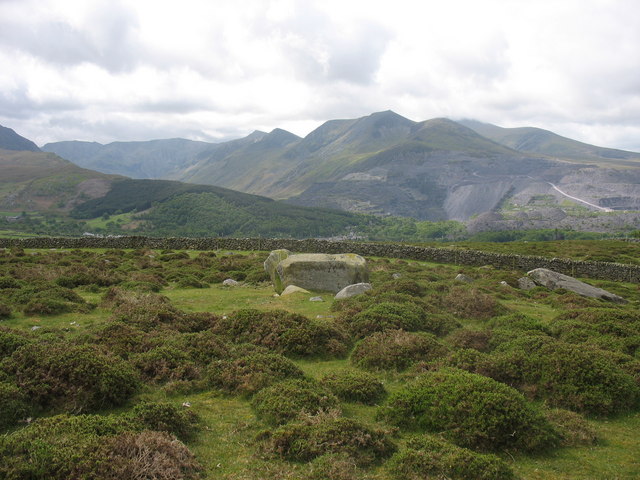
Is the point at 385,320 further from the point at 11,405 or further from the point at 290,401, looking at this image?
the point at 11,405

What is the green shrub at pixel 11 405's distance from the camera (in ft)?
27.9

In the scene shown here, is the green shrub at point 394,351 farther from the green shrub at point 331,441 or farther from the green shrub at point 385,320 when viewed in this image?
the green shrub at point 331,441

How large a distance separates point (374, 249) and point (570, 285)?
25.9 m

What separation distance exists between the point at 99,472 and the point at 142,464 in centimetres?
59

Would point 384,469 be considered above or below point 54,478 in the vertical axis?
below

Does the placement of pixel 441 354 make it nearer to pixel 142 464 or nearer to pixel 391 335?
pixel 391 335

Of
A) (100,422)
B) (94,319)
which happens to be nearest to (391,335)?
(100,422)

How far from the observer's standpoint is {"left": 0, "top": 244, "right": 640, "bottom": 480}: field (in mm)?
7336

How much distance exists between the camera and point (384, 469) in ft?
24.6

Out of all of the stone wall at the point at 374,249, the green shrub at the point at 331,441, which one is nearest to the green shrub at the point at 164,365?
the green shrub at the point at 331,441

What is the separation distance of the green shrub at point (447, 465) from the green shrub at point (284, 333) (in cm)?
683

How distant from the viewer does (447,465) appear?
738 centimetres

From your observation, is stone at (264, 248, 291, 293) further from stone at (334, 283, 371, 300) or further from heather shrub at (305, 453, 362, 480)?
heather shrub at (305, 453, 362, 480)

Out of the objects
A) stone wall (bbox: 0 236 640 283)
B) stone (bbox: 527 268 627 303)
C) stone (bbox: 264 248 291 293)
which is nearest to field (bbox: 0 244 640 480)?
stone (bbox: 264 248 291 293)
